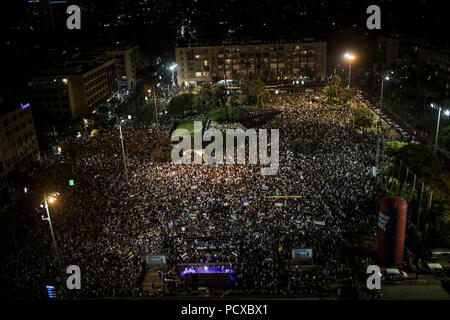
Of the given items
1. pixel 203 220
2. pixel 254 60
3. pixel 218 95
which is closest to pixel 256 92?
pixel 218 95

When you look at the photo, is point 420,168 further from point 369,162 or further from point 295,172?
point 295,172

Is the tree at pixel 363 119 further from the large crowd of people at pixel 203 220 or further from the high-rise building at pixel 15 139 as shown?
the high-rise building at pixel 15 139

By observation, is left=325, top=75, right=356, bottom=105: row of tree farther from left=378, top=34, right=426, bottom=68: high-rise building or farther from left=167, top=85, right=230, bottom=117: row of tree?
left=378, top=34, right=426, bottom=68: high-rise building

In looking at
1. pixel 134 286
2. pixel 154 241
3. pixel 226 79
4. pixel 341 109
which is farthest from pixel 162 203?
pixel 226 79

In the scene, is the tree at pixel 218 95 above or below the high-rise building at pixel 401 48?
below

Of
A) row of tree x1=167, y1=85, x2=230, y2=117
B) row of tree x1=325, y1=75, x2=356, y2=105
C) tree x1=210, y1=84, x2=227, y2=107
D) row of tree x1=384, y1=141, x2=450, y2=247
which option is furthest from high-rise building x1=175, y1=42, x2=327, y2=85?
row of tree x1=384, y1=141, x2=450, y2=247

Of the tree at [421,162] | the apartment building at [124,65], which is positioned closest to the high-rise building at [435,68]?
the tree at [421,162]

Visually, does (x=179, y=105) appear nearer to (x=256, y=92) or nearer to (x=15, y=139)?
(x=256, y=92)
